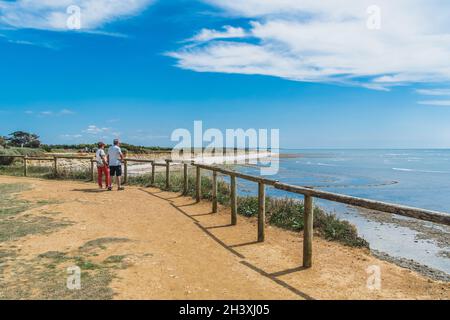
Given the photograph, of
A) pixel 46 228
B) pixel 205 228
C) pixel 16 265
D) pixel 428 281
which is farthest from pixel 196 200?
pixel 428 281

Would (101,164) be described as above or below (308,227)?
above

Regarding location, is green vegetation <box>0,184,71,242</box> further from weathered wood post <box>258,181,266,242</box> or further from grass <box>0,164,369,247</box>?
grass <box>0,164,369,247</box>

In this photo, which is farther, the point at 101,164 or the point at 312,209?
the point at 101,164

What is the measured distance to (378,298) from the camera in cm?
511

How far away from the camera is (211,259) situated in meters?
6.63

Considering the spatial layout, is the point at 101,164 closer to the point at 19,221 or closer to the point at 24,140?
the point at 19,221

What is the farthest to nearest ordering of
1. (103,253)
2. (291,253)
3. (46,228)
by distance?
1. (46,228)
2. (291,253)
3. (103,253)

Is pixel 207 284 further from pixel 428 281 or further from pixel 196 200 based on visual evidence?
pixel 196 200

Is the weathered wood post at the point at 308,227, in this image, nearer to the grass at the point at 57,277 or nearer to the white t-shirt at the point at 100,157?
the grass at the point at 57,277

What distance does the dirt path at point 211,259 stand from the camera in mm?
5246

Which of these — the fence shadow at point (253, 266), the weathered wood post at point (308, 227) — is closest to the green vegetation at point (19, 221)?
the fence shadow at point (253, 266)

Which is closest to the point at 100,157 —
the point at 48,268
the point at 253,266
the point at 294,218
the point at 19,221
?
the point at 19,221

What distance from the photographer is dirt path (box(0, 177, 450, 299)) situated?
525 centimetres

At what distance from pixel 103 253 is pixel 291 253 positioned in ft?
11.8
